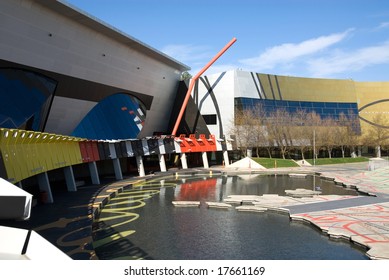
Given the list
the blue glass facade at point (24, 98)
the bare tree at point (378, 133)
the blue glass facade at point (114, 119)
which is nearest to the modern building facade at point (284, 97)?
the bare tree at point (378, 133)

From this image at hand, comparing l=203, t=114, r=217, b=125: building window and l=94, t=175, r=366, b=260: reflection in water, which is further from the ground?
l=203, t=114, r=217, b=125: building window

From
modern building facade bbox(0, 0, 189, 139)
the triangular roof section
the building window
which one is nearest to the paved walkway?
modern building facade bbox(0, 0, 189, 139)

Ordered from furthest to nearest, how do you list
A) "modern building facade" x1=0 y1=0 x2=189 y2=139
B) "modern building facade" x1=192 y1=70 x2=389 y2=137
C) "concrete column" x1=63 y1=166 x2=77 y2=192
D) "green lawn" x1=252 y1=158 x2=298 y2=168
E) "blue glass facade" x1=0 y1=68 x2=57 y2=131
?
1. "modern building facade" x1=192 y1=70 x2=389 y2=137
2. "green lawn" x1=252 y1=158 x2=298 y2=168
3. "concrete column" x1=63 y1=166 x2=77 y2=192
4. "blue glass facade" x1=0 y1=68 x2=57 y2=131
5. "modern building facade" x1=0 y1=0 x2=189 y2=139

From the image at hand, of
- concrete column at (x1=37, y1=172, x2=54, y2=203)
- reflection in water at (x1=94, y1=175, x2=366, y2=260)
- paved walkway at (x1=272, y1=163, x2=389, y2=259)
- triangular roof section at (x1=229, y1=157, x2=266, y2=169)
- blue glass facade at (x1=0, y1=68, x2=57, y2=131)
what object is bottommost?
reflection in water at (x1=94, y1=175, x2=366, y2=260)

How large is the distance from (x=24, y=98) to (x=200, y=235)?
23176 mm

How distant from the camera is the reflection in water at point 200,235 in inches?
577

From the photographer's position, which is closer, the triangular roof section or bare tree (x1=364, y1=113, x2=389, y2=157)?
the triangular roof section

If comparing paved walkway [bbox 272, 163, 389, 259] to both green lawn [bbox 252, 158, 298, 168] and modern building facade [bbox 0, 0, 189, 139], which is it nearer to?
modern building facade [bbox 0, 0, 189, 139]

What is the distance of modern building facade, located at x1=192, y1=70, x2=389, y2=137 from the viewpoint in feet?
201

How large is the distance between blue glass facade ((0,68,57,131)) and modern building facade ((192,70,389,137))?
29953 mm

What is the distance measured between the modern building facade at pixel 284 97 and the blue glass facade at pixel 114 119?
12.4 meters

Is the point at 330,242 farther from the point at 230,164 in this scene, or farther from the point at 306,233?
the point at 230,164

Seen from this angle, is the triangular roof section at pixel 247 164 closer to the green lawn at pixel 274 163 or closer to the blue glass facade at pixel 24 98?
the green lawn at pixel 274 163
